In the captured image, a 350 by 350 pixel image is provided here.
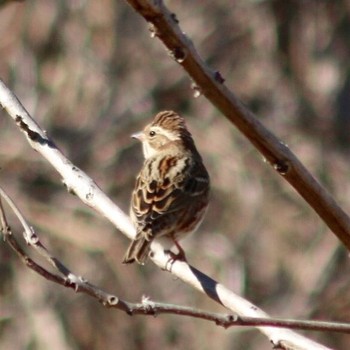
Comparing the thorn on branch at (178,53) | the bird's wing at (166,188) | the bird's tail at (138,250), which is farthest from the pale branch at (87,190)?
the thorn on branch at (178,53)

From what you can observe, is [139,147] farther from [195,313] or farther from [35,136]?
[195,313]

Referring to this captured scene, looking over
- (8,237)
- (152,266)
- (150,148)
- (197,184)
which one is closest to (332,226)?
(8,237)

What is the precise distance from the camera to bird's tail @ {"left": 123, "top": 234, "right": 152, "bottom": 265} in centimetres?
613

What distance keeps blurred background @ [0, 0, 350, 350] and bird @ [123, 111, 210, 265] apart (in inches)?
214

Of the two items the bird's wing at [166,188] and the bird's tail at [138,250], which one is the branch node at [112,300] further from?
the bird's wing at [166,188]

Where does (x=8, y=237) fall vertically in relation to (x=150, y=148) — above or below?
below

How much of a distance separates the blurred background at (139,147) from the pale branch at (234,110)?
9.55 metres

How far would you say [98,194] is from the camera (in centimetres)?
535

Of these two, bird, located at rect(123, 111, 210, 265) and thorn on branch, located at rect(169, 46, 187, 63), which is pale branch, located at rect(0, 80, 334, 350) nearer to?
bird, located at rect(123, 111, 210, 265)

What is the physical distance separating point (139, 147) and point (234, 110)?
1068cm

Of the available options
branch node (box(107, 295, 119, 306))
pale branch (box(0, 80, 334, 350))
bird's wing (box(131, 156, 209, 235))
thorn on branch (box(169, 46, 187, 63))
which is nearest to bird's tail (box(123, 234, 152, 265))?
pale branch (box(0, 80, 334, 350))

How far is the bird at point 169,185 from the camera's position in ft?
23.6

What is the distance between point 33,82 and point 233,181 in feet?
10.1

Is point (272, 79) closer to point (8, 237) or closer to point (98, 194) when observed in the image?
point (98, 194)
